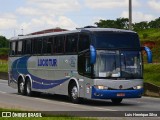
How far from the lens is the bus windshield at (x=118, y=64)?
2114 centimetres

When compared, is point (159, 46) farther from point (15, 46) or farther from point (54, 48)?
point (54, 48)

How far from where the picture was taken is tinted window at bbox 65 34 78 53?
22.9 m

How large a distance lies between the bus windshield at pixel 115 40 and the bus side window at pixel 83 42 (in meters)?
0.43

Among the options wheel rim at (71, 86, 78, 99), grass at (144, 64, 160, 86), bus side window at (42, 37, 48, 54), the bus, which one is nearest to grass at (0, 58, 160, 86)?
grass at (144, 64, 160, 86)

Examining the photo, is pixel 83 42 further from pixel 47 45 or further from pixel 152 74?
pixel 152 74

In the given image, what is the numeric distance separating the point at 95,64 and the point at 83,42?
1419mm

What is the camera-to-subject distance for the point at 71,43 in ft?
76.4

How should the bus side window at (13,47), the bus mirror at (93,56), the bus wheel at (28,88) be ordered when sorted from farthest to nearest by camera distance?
the bus side window at (13,47), the bus wheel at (28,88), the bus mirror at (93,56)

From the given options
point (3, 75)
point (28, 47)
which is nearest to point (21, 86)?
point (28, 47)

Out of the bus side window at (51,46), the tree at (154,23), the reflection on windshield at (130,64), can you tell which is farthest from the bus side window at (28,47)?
the tree at (154,23)

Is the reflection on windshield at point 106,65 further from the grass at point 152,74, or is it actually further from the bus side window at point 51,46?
the grass at point 152,74

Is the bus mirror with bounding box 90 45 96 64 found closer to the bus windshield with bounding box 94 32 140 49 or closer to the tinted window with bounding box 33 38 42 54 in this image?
the bus windshield with bounding box 94 32 140 49

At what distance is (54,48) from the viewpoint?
2511 centimetres

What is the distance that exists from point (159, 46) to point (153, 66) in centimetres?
2851
